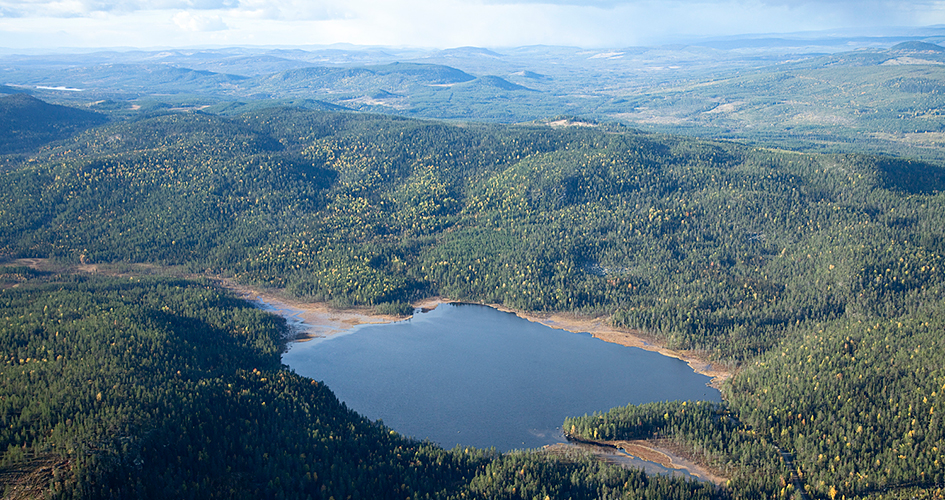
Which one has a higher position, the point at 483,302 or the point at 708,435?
the point at 708,435

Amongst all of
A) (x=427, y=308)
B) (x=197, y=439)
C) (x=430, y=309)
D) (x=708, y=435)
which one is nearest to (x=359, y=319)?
(x=427, y=308)

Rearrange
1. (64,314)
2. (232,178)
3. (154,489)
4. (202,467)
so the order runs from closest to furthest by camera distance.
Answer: (154,489) → (202,467) → (64,314) → (232,178)

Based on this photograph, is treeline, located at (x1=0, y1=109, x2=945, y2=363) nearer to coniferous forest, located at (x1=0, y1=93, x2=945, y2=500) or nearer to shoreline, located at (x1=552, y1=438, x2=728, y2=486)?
coniferous forest, located at (x1=0, y1=93, x2=945, y2=500)

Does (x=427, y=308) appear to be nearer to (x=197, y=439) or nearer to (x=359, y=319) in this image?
(x=359, y=319)

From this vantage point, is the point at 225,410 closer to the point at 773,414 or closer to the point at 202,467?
the point at 202,467

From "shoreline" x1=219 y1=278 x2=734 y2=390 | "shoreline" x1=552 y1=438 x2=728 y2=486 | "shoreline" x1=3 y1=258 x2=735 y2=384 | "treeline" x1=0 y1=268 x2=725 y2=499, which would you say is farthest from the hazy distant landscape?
"shoreline" x1=219 y1=278 x2=734 y2=390

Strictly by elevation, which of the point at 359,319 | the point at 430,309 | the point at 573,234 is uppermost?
the point at 573,234

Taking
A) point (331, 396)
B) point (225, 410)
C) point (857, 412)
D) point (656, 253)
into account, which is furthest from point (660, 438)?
point (656, 253)
